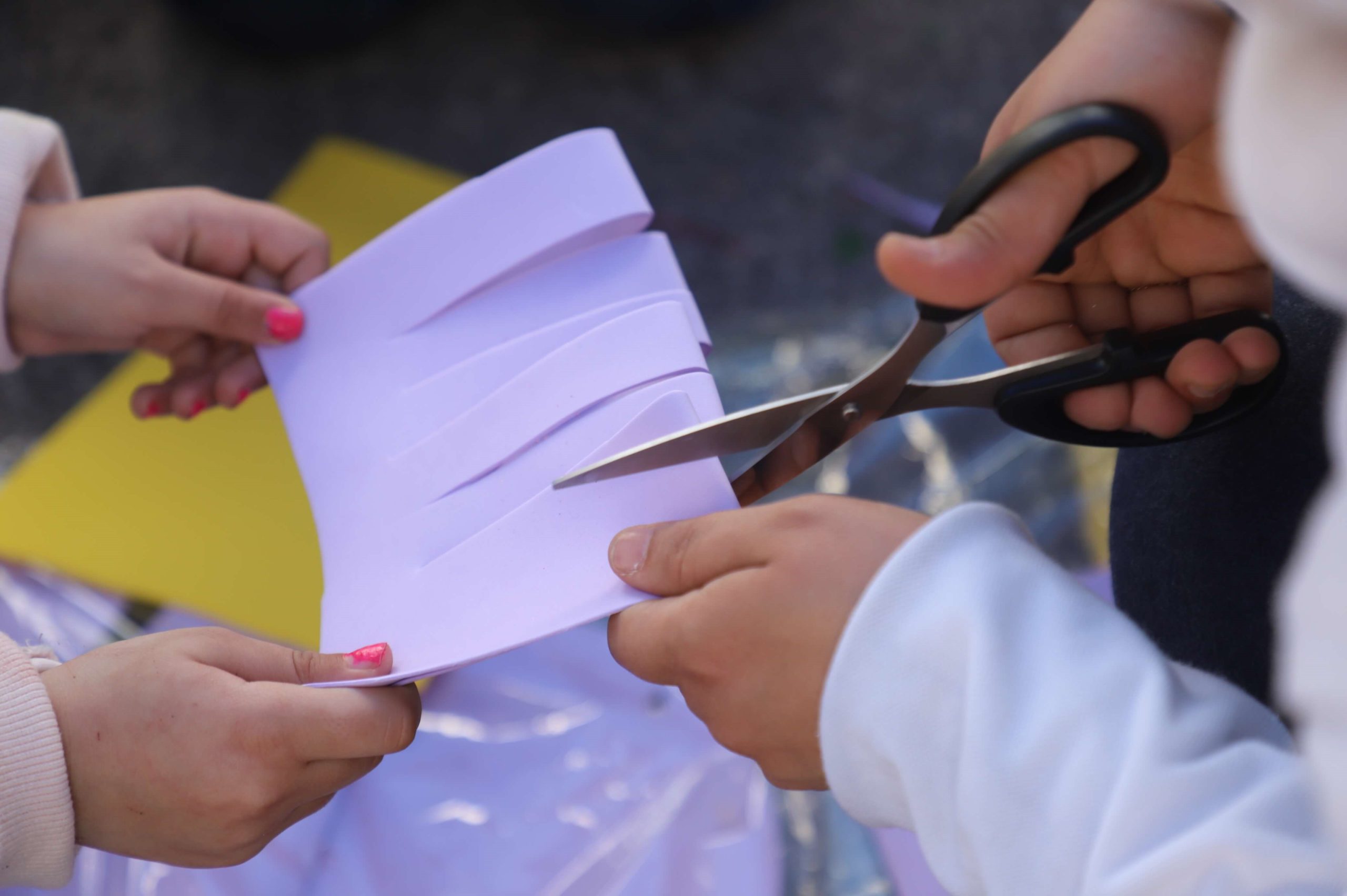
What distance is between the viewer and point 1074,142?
1.45 ft

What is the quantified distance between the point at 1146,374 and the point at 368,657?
0.40 metres

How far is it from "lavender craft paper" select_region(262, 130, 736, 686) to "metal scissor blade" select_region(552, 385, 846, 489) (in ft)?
0.04

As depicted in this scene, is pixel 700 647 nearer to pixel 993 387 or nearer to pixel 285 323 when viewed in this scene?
pixel 993 387

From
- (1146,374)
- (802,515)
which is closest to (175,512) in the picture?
(802,515)

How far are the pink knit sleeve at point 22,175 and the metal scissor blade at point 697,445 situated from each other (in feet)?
1.39

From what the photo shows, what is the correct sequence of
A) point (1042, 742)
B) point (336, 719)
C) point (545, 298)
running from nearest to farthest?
point (1042, 742), point (336, 719), point (545, 298)

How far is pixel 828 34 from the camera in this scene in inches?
54.2

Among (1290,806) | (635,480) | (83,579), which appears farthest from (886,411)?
(83,579)

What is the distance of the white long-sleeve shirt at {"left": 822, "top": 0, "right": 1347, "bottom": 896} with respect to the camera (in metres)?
0.28

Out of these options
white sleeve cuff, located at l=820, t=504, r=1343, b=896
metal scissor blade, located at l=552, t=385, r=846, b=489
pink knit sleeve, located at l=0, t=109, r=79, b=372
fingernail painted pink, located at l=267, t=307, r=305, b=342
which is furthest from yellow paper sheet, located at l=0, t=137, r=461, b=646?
white sleeve cuff, located at l=820, t=504, r=1343, b=896

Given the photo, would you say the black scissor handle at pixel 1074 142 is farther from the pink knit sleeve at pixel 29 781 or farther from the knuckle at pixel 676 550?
the pink knit sleeve at pixel 29 781

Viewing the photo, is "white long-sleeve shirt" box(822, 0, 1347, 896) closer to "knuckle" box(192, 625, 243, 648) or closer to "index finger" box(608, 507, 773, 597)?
"index finger" box(608, 507, 773, 597)

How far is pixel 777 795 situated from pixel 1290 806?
0.40 metres

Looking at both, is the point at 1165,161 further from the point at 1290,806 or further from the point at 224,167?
the point at 224,167
